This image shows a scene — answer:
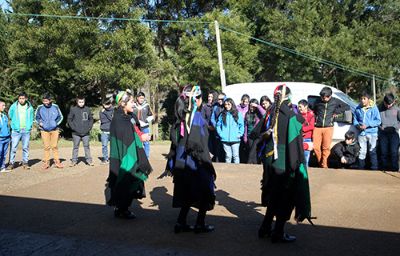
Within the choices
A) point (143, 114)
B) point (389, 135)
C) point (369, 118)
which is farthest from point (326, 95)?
point (143, 114)

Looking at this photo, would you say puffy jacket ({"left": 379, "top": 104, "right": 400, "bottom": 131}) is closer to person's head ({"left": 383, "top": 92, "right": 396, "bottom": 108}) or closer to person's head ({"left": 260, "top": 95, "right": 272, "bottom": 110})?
person's head ({"left": 383, "top": 92, "right": 396, "bottom": 108})

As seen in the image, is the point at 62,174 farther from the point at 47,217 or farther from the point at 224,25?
the point at 224,25

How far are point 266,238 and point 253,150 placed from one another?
5450 millimetres

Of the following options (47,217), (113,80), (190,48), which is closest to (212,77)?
(190,48)

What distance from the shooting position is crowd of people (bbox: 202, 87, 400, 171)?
370 inches

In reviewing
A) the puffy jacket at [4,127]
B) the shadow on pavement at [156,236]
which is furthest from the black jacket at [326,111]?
the puffy jacket at [4,127]

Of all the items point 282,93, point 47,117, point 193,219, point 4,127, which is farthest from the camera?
point 47,117

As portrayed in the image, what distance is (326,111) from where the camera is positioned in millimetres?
9562

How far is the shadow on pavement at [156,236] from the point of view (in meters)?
4.70

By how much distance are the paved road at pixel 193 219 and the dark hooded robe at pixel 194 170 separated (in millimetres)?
464

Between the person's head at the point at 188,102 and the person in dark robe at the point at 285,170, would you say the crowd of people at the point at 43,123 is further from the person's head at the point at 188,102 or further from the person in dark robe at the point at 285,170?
the person in dark robe at the point at 285,170

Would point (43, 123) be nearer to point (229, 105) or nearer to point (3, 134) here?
point (3, 134)

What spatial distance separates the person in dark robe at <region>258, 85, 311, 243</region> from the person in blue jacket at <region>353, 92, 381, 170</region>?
516cm

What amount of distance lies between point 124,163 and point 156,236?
3.95 ft
